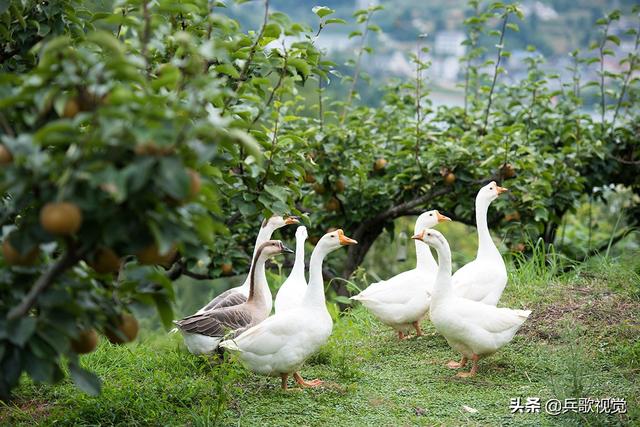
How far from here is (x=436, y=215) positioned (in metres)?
6.24

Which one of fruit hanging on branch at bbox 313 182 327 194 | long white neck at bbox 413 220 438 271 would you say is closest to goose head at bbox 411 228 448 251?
long white neck at bbox 413 220 438 271

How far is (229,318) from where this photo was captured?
5207 millimetres

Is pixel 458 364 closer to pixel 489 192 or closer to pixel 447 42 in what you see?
pixel 489 192

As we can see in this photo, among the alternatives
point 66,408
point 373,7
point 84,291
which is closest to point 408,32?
point 373,7

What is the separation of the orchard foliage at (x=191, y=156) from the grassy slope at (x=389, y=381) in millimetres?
698

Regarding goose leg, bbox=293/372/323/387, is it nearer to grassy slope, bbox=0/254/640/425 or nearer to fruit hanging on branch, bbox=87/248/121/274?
grassy slope, bbox=0/254/640/425

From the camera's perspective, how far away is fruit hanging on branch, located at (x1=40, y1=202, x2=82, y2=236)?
2.50 metres

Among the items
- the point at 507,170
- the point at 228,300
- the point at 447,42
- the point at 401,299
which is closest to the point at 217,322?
the point at 228,300

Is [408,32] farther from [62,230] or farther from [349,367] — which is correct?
[62,230]

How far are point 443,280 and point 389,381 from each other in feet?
2.40

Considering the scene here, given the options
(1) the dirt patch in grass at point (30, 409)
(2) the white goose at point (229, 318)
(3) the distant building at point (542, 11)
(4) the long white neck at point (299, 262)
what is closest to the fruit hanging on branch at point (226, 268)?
(4) the long white neck at point (299, 262)

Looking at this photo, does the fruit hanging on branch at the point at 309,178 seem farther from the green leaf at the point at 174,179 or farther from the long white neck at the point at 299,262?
the green leaf at the point at 174,179

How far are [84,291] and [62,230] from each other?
1.65ft

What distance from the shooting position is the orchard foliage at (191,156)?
8.54 ft
